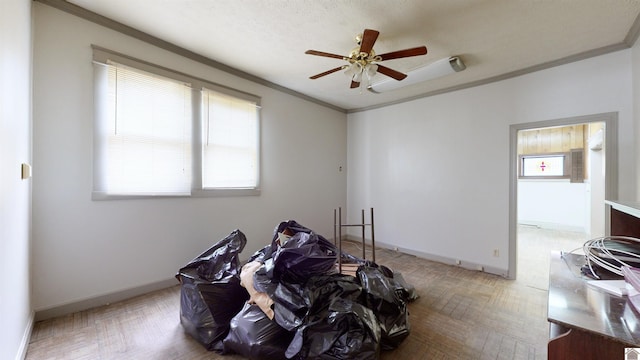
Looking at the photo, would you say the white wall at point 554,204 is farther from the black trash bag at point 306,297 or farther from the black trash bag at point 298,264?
the black trash bag at point 298,264

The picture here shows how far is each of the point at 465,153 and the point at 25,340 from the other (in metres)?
4.93

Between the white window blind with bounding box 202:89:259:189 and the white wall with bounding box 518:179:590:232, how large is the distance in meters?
7.38

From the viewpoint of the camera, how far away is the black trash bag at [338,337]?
1457 mm

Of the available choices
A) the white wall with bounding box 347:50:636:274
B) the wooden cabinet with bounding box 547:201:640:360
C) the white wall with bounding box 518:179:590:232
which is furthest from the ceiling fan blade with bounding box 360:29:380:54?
the white wall with bounding box 518:179:590:232

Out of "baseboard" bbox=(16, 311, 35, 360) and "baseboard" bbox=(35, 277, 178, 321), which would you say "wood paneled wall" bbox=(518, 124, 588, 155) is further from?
"baseboard" bbox=(16, 311, 35, 360)

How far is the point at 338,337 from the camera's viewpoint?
59.2 inches

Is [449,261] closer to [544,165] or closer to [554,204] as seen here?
[554,204]

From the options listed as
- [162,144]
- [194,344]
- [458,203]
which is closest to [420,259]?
[458,203]

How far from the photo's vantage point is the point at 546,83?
2.99 meters

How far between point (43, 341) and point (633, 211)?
3872mm

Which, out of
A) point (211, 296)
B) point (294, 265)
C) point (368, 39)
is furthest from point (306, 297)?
point (368, 39)

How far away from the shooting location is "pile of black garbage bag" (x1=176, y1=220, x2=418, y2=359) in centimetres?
153

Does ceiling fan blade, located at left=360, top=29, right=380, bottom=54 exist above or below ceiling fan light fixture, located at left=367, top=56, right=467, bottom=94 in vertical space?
below

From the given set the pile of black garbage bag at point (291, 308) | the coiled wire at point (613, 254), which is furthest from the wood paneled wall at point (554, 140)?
the pile of black garbage bag at point (291, 308)
